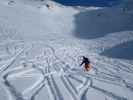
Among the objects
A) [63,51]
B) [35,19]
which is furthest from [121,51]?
[35,19]

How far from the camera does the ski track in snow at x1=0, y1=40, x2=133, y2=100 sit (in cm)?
993

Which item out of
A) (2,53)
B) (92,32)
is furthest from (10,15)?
(2,53)

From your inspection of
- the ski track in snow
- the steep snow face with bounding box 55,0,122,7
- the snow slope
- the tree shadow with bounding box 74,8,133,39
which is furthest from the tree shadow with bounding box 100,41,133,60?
the steep snow face with bounding box 55,0,122,7

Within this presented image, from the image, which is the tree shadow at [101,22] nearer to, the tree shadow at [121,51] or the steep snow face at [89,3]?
the steep snow face at [89,3]

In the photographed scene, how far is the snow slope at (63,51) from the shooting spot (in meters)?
10.4

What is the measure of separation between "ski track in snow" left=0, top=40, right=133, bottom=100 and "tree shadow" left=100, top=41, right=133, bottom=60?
1800 mm

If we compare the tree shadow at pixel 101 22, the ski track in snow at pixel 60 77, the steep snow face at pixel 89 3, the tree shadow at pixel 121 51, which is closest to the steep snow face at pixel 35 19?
the tree shadow at pixel 101 22

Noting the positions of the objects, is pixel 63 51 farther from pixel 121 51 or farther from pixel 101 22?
pixel 101 22

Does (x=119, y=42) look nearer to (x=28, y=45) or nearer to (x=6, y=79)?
(x=28, y=45)

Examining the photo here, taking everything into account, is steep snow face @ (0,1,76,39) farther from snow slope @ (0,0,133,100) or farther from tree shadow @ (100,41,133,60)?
tree shadow @ (100,41,133,60)

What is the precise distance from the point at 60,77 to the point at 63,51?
546cm

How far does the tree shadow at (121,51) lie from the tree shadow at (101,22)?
167 inches

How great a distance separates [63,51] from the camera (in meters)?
17.3

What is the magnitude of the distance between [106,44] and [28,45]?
5503 mm
